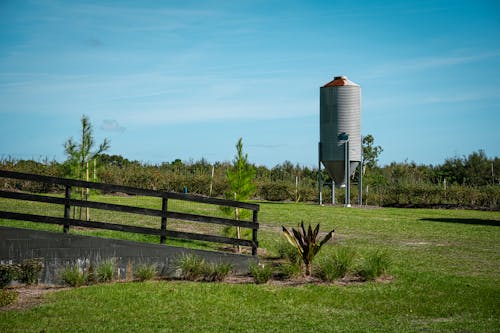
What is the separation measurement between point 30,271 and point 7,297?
1686 mm

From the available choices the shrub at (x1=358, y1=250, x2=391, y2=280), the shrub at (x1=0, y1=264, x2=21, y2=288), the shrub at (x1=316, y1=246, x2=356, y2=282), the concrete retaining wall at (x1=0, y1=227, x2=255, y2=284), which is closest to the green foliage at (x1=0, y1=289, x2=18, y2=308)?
the shrub at (x1=0, y1=264, x2=21, y2=288)

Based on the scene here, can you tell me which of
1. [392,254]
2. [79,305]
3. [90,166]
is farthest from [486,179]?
[79,305]

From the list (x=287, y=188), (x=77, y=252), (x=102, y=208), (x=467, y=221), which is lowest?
(x=77, y=252)

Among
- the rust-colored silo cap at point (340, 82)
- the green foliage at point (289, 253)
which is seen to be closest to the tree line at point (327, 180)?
the rust-colored silo cap at point (340, 82)

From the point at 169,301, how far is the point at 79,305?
59.4 inches

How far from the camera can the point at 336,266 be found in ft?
40.3

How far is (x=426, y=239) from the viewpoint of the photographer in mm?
18438

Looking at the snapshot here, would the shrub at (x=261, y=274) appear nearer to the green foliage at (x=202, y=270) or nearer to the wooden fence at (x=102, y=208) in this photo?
the green foliage at (x=202, y=270)

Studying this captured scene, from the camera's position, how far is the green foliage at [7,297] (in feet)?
32.8

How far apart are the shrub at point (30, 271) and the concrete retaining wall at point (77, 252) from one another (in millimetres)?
162

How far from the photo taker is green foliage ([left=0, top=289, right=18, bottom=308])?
9.99m

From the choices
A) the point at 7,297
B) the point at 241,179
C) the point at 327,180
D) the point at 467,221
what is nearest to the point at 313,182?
the point at 327,180

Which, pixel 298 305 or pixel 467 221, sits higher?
pixel 467 221

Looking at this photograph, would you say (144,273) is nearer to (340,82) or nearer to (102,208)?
(102,208)
